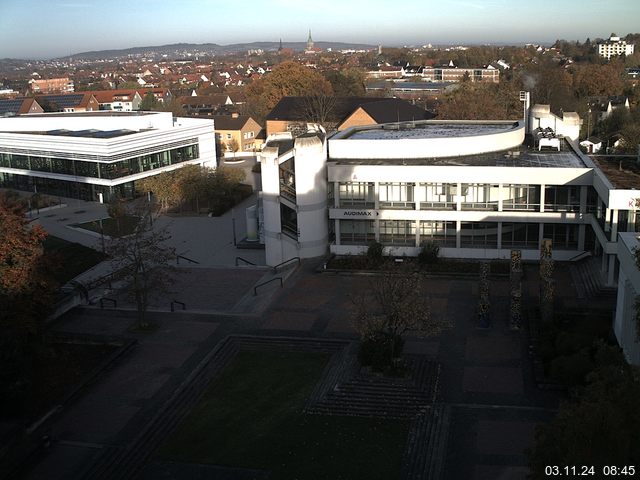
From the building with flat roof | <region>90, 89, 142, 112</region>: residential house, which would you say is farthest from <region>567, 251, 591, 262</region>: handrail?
<region>90, 89, 142, 112</region>: residential house

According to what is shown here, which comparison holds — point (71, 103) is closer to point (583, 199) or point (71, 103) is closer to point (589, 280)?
point (583, 199)

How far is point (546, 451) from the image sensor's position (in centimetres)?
1271

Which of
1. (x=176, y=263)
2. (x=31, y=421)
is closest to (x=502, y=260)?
(x=176, y=263)

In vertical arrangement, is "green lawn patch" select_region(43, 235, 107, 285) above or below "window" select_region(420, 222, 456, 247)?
below

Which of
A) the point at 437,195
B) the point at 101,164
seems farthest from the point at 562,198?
the point at 101,164

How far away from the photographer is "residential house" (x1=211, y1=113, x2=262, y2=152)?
7800cm

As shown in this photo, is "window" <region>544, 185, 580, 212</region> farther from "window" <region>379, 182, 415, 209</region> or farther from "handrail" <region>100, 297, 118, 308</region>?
"handrail" <region>100, 297, 118, 308</region>

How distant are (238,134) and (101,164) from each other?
2671 cm

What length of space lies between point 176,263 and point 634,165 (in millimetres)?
23802

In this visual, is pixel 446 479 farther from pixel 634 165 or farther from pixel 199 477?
pixel 634 165

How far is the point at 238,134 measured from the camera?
78.1 m

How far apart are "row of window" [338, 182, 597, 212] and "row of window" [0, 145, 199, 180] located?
23.9 metres

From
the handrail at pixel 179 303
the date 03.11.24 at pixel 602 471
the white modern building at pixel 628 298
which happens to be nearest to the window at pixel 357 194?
the handrail at pixel 179 303

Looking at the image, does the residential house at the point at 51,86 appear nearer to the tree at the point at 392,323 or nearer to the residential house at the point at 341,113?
the residential house at the point at 341,113
